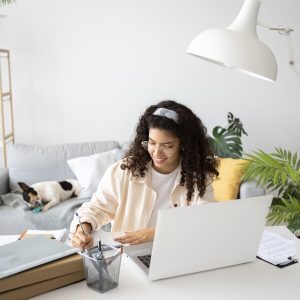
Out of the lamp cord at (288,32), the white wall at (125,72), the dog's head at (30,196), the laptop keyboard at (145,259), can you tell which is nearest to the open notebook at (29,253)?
the laptop keyboard at (145,259)

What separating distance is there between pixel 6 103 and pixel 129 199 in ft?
7.34

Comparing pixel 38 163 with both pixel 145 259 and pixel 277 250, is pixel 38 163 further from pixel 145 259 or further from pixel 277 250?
pixel 277 250

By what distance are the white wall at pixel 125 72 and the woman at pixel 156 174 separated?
1864mm

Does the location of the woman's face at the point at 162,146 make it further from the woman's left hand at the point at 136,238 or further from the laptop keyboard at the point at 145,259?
the laptop keyboard at the point at 145,259

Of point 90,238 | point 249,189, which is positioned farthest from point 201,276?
point 249,189

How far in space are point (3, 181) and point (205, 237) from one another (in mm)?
2396

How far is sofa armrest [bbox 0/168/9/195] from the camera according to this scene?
3224 mm

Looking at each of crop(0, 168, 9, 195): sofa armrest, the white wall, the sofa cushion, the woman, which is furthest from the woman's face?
the white wall

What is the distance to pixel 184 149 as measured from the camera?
1.81 m

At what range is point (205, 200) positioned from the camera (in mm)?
1771

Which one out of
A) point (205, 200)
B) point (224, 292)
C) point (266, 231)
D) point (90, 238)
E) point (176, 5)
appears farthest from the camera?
point (176, 5)

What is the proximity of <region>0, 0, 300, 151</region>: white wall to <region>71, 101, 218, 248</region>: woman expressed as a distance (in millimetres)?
1864

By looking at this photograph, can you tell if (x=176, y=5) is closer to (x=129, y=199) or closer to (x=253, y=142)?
(x=253, y=142)

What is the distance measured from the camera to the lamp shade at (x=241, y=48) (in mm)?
1159
